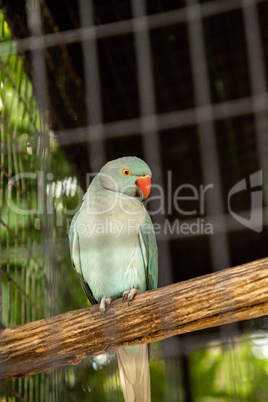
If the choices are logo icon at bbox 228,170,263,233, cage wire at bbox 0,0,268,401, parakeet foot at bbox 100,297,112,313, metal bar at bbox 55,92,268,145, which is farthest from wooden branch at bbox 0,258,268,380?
logo icon at bbox 228,170,263,233

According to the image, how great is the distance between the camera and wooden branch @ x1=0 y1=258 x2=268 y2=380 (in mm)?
1214

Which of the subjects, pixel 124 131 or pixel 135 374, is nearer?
Result: pixel 135 374

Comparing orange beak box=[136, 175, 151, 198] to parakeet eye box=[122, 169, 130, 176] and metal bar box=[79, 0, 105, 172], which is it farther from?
metal bar box=[79, 0, 105, 172]

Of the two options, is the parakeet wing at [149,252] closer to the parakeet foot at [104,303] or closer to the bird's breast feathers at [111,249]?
the bird's breast feathers at [111,249]

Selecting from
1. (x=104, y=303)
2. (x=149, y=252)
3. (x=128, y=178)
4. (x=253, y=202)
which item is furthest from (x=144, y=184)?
(x=253, y=202)

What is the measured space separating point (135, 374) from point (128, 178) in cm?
76

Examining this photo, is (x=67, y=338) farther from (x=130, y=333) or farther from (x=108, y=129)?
(x=108, y=129)

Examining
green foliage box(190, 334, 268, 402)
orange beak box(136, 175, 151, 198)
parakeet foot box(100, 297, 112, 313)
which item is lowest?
green foliage box(190, 334, 268, 402)

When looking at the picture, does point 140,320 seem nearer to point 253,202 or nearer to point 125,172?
point 125,172

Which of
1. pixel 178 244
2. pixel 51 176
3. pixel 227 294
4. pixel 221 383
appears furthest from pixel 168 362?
pixel 227 294

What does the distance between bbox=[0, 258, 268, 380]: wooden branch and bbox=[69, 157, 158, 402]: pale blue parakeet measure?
0.34 metres

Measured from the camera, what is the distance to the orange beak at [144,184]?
1.95 m

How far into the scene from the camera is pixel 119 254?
178 cm

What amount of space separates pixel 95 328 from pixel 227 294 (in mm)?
401
